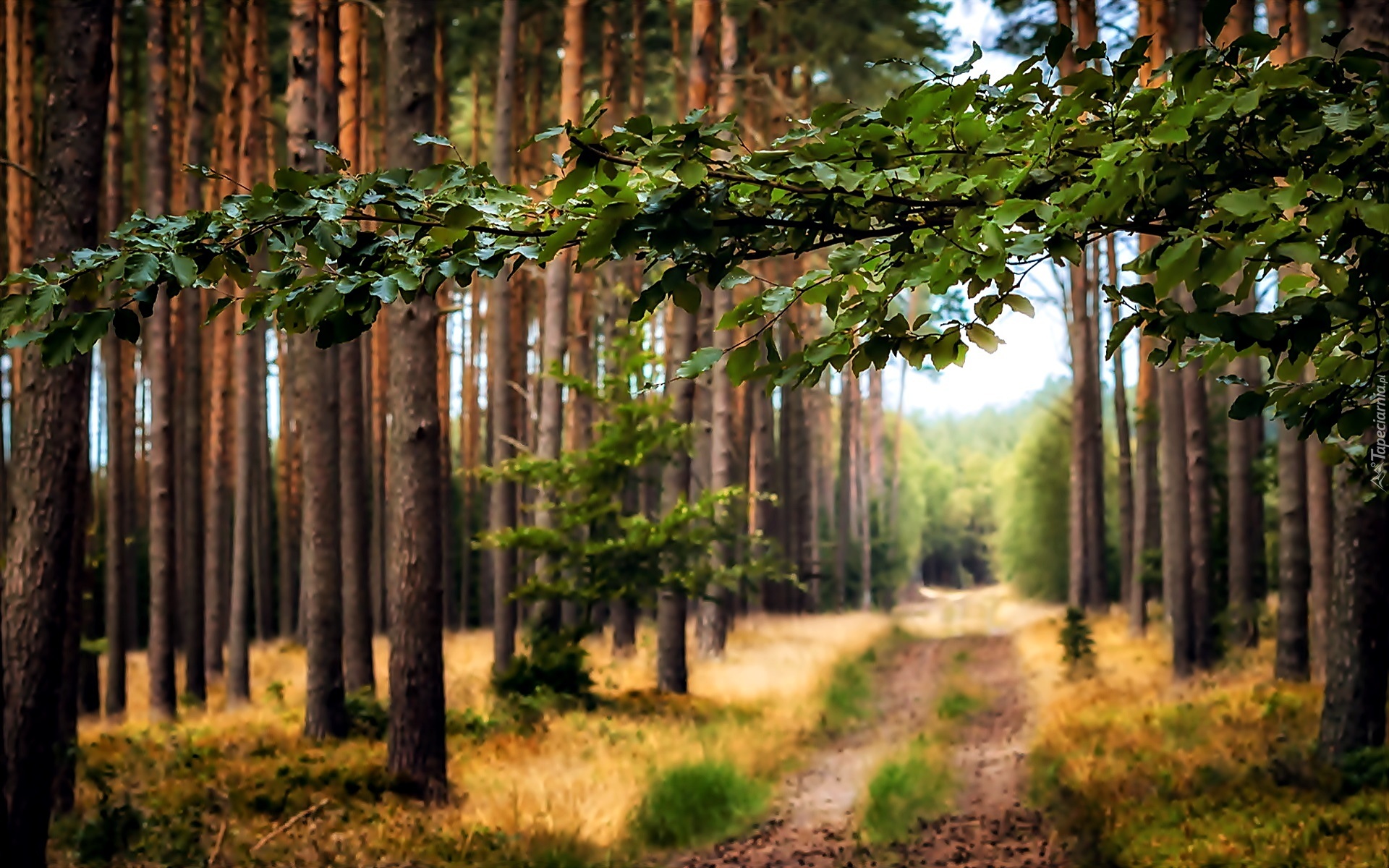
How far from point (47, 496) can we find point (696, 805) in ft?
15.8

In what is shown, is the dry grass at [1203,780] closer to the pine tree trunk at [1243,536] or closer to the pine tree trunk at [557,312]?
the pine tree trunk at [1243,536]

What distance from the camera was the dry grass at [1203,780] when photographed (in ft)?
20.7

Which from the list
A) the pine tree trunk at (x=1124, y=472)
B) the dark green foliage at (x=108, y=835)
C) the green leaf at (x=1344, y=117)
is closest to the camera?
the green leaf at (x=1344, y=117)

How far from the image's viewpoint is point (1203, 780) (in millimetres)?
7797

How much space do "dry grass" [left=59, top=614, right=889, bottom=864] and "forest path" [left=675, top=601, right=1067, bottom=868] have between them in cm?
60

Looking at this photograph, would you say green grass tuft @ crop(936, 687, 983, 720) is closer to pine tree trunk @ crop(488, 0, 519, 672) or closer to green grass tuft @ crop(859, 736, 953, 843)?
green grass tuft @ crop(859, 736, 953, 843)

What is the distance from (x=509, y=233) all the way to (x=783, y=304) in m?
0.70

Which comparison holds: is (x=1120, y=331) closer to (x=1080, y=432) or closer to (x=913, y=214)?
(x=913, y=214)

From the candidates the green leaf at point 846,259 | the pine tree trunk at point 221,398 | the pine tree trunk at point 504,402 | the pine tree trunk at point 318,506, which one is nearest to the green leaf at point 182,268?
the green leaf at point 846,259

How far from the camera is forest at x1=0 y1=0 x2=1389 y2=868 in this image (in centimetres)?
246

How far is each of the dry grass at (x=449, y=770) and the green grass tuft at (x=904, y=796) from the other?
1.16 metres

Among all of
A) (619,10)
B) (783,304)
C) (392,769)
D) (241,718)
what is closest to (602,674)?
(241,718)

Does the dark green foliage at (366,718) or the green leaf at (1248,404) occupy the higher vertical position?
the green leaf at (1248,404)

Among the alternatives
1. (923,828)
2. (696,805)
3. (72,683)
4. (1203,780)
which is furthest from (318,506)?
(1203,780)
